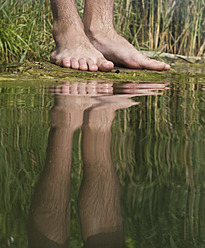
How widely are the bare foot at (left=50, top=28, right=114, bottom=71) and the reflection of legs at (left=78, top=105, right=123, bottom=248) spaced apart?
4.66ft

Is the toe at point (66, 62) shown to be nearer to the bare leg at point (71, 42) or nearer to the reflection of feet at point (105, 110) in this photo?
the bare leg at point (71, 42)

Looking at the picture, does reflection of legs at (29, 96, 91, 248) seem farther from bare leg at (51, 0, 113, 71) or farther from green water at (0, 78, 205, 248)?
→ bare leg at (51, 0, 113, 71)

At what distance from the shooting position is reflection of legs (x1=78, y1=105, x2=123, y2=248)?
29 centimetres

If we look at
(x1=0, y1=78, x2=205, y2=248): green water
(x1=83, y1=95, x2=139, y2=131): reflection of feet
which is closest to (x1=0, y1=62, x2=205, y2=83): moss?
(x1=83, y1=95, x2=139, y2=131): reflection of feet

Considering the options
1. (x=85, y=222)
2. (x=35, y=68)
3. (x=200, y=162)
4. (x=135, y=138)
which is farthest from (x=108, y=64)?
(x=85, y=222)

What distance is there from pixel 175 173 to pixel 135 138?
0.15 meters

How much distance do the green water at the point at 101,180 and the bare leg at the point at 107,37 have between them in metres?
1.49

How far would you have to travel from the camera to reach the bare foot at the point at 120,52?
2129mm

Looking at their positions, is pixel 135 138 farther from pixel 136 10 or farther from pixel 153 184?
pixel 136 10

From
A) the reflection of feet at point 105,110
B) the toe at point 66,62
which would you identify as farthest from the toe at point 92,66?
the reflection of feet at point 105,110

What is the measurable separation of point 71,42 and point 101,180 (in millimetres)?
1812

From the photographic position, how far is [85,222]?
1.01 ft

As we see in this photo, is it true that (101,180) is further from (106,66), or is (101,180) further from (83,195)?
(106,66)

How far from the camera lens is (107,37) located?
228 cm
